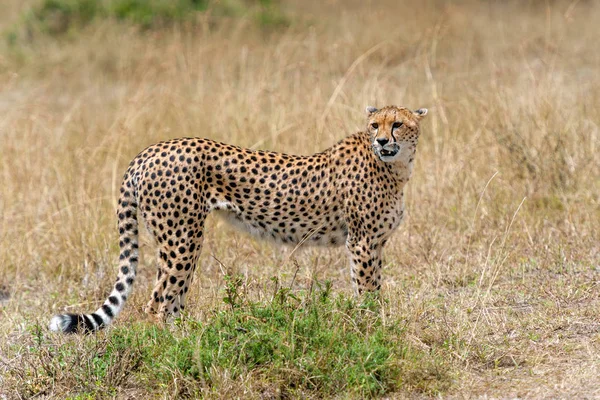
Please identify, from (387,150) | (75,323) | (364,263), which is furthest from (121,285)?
(387,150)

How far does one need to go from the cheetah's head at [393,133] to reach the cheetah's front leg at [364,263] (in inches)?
17.7

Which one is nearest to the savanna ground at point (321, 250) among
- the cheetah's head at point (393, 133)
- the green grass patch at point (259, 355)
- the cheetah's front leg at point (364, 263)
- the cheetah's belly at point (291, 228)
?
the green grass patch at point (259, 355)

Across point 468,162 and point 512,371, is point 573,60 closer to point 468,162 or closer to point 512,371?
point 468,162

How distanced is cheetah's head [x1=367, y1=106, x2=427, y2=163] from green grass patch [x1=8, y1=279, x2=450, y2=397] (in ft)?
2.52

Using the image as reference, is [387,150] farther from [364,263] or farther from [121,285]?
[121,285]

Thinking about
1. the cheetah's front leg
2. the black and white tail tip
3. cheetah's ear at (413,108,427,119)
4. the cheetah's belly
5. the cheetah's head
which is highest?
cheetah's ear at (413,108,427,119)

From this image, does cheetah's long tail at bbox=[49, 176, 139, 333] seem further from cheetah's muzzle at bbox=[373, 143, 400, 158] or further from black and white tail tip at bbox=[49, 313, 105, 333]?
cheetah's muzzle at bbox=[373, 143, 400, 158]

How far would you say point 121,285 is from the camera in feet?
14.8

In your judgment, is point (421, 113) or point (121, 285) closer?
point (121, 285)

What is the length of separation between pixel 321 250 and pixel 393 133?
1.46m

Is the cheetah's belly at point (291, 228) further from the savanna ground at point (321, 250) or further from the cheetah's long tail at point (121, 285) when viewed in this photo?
the cheetah's long tail at point (121, 285)

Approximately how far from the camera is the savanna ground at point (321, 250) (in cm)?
407

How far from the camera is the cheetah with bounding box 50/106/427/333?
4.56 meters

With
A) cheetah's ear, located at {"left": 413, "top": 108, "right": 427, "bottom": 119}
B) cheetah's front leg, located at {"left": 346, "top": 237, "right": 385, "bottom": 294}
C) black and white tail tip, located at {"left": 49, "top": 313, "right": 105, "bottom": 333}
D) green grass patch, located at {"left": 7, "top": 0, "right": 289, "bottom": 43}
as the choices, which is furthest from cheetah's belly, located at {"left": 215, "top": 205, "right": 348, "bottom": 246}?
green grass patch, located at {"left": 7, "top": 0, "right": 289, "bottom": 43}
